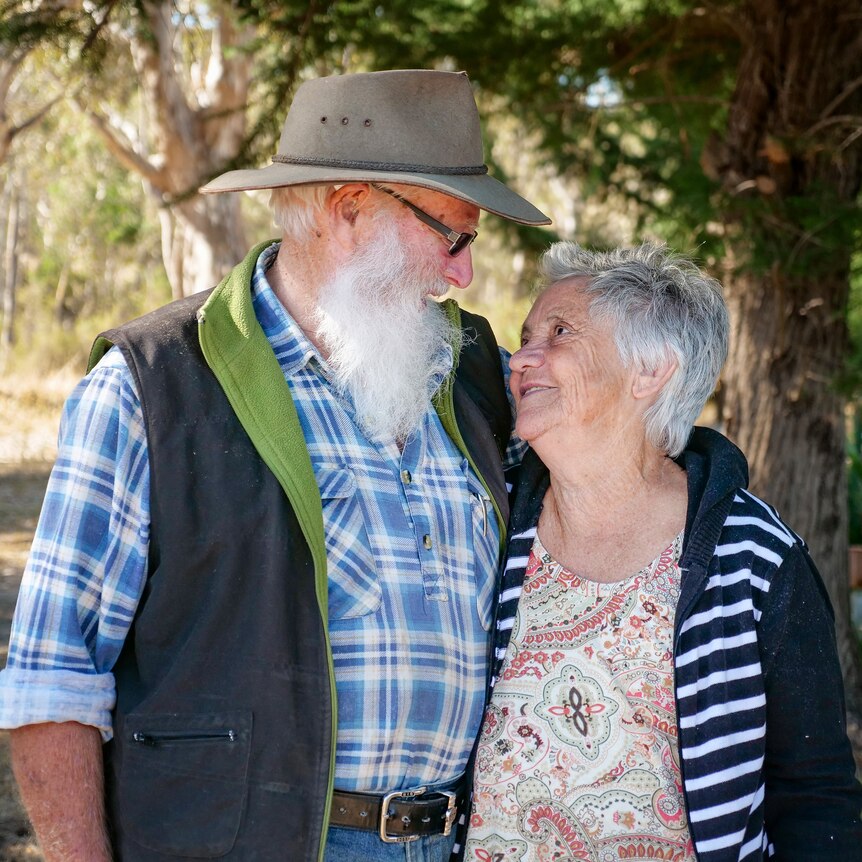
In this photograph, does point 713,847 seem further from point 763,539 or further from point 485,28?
point 485,28

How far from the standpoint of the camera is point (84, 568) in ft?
5.87

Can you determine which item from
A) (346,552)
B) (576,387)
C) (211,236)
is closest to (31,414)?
(211,236)

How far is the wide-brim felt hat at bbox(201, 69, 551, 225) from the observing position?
2170 millimetres

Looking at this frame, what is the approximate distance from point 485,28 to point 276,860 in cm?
378

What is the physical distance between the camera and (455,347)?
Answer: 2488mm

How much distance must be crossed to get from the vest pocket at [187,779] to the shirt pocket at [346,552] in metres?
0.27

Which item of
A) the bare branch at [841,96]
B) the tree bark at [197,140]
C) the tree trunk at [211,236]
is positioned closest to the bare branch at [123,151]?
the tree bark at [197,140]

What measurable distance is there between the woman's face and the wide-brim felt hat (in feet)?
1.03

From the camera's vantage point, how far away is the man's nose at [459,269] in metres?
2.31

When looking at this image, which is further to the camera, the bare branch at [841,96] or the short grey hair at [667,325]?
the bare branch at [841,96]

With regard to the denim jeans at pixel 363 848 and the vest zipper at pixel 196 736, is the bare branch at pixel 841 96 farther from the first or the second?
the vest zipper at pixel 196 736

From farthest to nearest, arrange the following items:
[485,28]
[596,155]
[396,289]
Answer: [596,155] → [485,28] → [396,289]

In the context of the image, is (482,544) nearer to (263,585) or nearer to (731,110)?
(263,585)

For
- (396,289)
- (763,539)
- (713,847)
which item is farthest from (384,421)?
(713,847)
